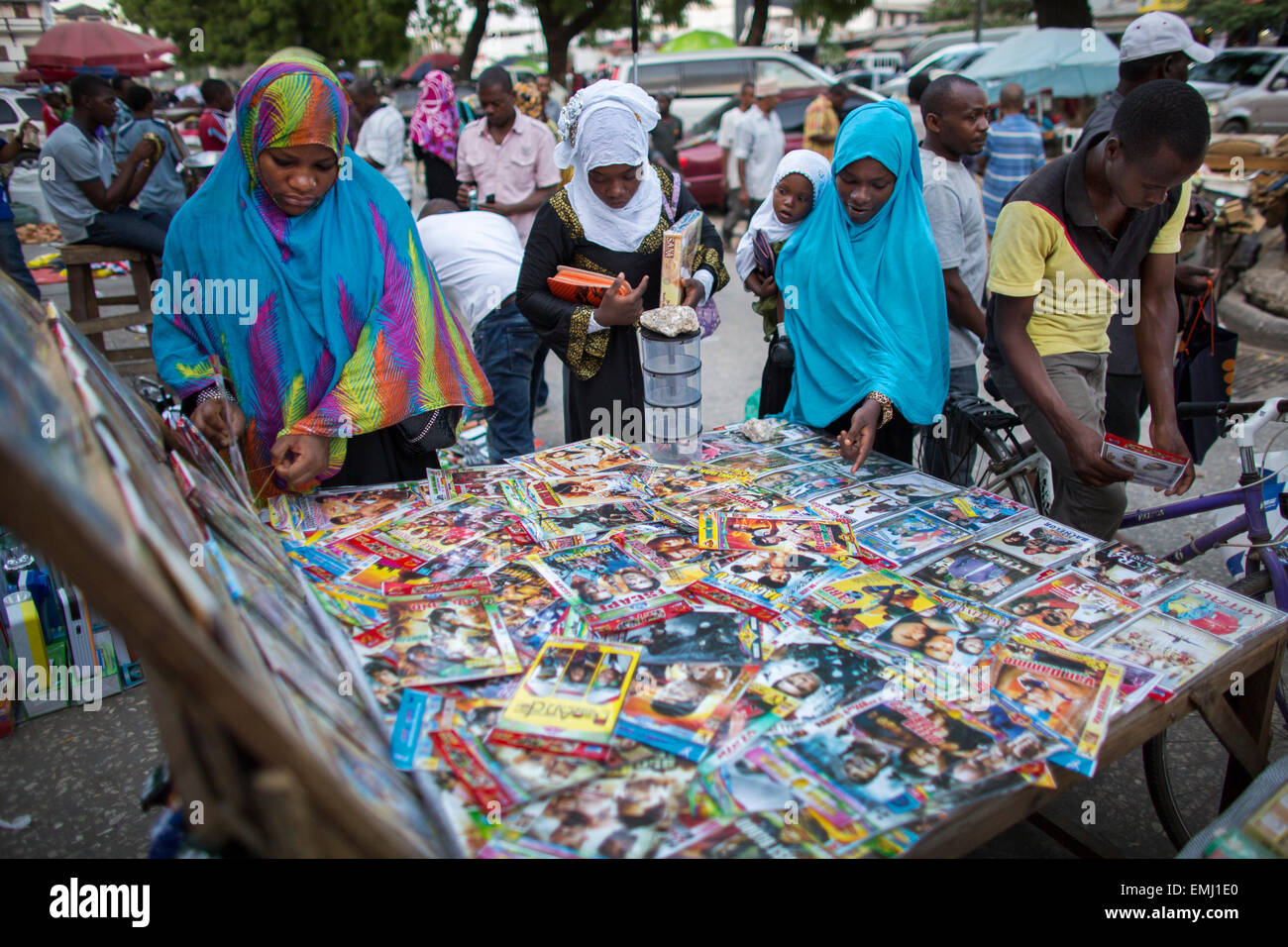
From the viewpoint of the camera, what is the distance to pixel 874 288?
250cm

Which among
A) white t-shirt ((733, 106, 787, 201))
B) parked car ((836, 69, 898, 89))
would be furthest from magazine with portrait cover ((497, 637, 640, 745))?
parked car ((836, 69, 898, 89))

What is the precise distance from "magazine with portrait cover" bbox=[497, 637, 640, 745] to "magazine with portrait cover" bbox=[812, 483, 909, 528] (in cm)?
75

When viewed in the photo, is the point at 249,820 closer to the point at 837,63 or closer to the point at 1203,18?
the point at 1203,18

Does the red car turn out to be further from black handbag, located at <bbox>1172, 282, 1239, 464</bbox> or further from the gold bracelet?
the gold bracelet

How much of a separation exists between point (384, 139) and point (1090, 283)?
18.9 feet

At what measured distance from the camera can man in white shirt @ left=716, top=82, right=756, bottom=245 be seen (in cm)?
864

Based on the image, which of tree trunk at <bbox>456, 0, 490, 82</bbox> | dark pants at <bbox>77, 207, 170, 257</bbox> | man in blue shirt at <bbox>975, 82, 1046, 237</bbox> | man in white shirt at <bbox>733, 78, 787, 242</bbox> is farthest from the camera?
tree trunk at <bbox>456, 0, 490, 82</bbox>

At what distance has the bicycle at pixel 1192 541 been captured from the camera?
1.96m

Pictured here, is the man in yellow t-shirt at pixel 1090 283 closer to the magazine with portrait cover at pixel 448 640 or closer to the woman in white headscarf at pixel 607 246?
the woman in white headscarf at pixel 607 246

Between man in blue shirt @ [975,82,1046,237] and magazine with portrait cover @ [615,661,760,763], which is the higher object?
man in blue shirt @ [975,82,1046,237]

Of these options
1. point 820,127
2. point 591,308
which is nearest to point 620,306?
point 591,308

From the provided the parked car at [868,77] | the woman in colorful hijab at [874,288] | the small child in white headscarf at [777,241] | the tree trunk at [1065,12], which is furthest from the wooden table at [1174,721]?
the parked car at [868,77]

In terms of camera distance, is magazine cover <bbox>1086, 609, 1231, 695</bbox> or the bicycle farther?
the bicycle
